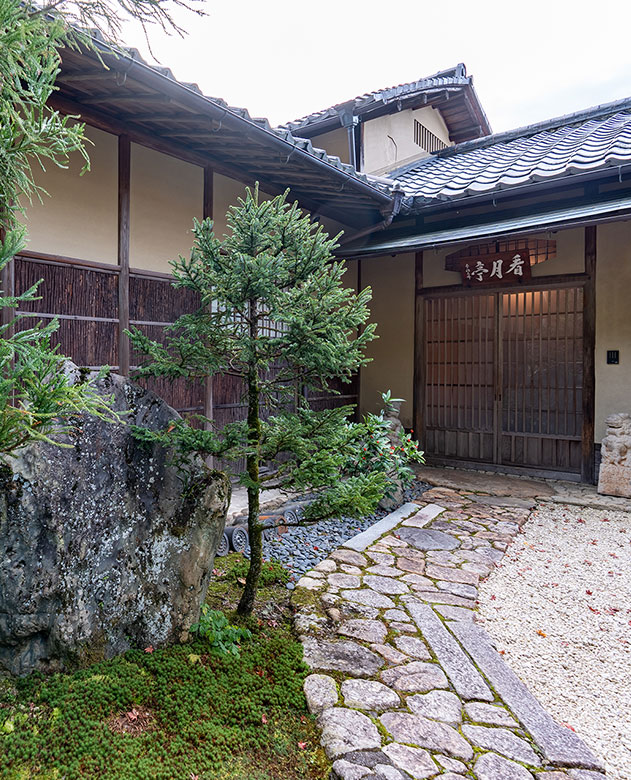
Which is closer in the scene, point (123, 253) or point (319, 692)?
point (319, 692)

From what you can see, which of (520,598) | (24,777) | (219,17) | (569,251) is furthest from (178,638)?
(569,251)

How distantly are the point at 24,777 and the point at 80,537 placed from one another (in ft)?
3.17

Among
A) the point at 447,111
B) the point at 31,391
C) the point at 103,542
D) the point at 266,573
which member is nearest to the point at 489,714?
the point at 266,573

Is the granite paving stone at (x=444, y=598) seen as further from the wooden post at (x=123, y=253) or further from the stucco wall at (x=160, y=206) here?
the stucco wall at (x=160, y=206)

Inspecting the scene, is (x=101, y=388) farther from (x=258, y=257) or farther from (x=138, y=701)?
(x=138, y=701)

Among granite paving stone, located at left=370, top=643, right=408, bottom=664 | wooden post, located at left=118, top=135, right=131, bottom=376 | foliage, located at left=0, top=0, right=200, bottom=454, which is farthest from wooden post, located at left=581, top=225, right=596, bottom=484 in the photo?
foliage, located at left=0, top=0, right=200, bottom=454

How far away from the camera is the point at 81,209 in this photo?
4375 millimetres

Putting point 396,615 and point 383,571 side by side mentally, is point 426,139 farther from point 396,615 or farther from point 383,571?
point 396,615

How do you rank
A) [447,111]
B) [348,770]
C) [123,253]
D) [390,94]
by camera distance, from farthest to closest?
[447,111] < [390,94] < [123,253] < [348,770]

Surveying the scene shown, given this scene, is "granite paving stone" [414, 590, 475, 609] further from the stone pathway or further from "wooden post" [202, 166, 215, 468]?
"wooden post" [202, 166, 215, 468]

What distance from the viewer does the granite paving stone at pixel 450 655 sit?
2.64 m

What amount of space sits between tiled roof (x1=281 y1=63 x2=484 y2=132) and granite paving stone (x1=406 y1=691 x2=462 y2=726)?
8.45 m

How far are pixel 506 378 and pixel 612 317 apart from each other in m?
1.77

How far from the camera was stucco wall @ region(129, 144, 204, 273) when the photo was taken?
486 centimetres
